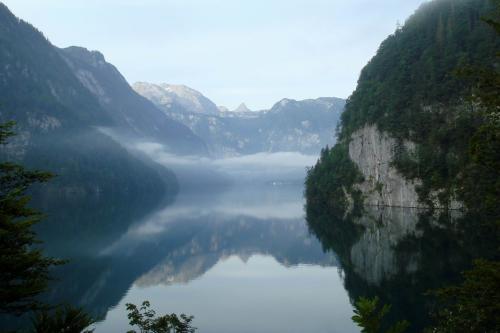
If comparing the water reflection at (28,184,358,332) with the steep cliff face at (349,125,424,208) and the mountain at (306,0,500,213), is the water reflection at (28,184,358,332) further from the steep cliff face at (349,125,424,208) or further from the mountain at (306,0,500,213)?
the mountain at (306,0,500,213)

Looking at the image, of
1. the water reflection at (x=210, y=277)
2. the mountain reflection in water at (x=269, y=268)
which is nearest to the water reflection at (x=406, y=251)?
the mountain reflection in water at (x=269, y=268)

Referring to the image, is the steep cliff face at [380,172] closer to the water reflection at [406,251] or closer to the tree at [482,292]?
the water reflection at [406,251]

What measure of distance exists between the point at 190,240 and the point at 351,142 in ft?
252

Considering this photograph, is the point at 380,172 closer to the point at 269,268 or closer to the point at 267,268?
the point at 269,268

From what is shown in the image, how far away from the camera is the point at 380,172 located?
140125mm

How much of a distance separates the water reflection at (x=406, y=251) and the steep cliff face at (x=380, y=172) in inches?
771

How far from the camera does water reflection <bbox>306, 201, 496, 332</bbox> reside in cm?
4149

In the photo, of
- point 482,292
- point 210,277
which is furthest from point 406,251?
point 482,292

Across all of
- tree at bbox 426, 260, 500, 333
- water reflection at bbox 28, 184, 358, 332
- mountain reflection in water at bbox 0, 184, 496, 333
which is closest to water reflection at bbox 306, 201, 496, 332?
mountain reflection in water at bbox 0, 184, 496, 333

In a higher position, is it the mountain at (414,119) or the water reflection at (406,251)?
the mountain at (414,119)

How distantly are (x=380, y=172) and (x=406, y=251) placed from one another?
7961 centimetres

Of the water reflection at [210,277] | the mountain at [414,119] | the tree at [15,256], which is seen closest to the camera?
the tree at [15,256]

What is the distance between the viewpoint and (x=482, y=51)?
4734 inches

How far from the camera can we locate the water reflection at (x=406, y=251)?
41.5 m
